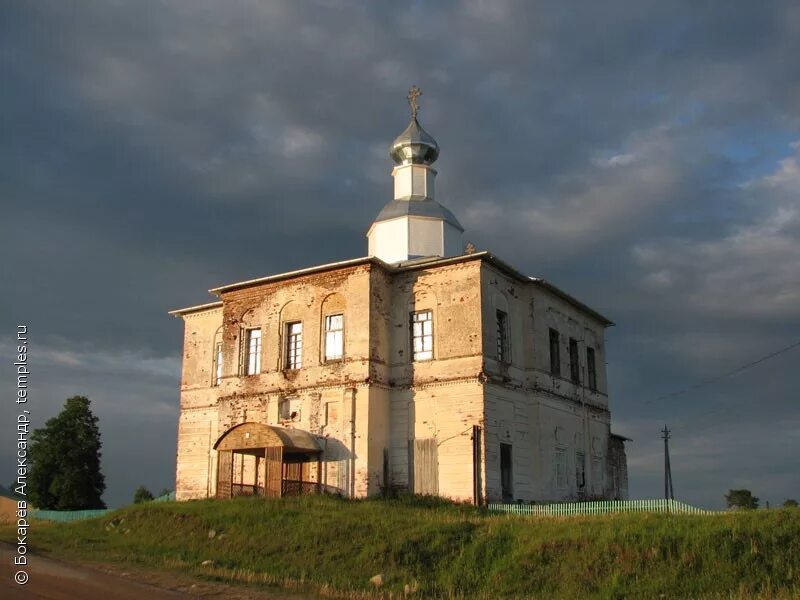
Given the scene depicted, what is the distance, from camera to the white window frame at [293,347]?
2902 centimetres

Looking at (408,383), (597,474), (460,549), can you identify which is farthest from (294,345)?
(597,474)

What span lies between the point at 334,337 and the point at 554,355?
804 centimetres

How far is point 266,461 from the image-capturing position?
25.8 meters

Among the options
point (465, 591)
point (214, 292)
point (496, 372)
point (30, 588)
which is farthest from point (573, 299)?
point (30, 588)

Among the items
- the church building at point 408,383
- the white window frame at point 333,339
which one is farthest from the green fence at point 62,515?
the white window frame at point 333,339

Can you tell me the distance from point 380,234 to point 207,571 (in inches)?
687

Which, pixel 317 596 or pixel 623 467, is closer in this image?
pixel 317 596

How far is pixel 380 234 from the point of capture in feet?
107

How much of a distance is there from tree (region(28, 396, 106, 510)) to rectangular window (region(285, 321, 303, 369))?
52.1 feet

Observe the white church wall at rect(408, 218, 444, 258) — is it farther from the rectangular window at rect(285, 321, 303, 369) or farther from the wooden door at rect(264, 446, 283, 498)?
the wooden door at rect(264, 446, 283, 498)

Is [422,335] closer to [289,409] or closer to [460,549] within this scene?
[289,409]

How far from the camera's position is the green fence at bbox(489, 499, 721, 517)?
21250 millimetres

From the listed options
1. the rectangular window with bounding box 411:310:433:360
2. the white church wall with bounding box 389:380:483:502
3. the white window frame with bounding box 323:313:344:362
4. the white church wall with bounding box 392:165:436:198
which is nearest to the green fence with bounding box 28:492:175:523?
the white window frame with bounding box 323:313:344:362

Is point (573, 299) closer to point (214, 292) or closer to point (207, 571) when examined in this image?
point (214, 292)
